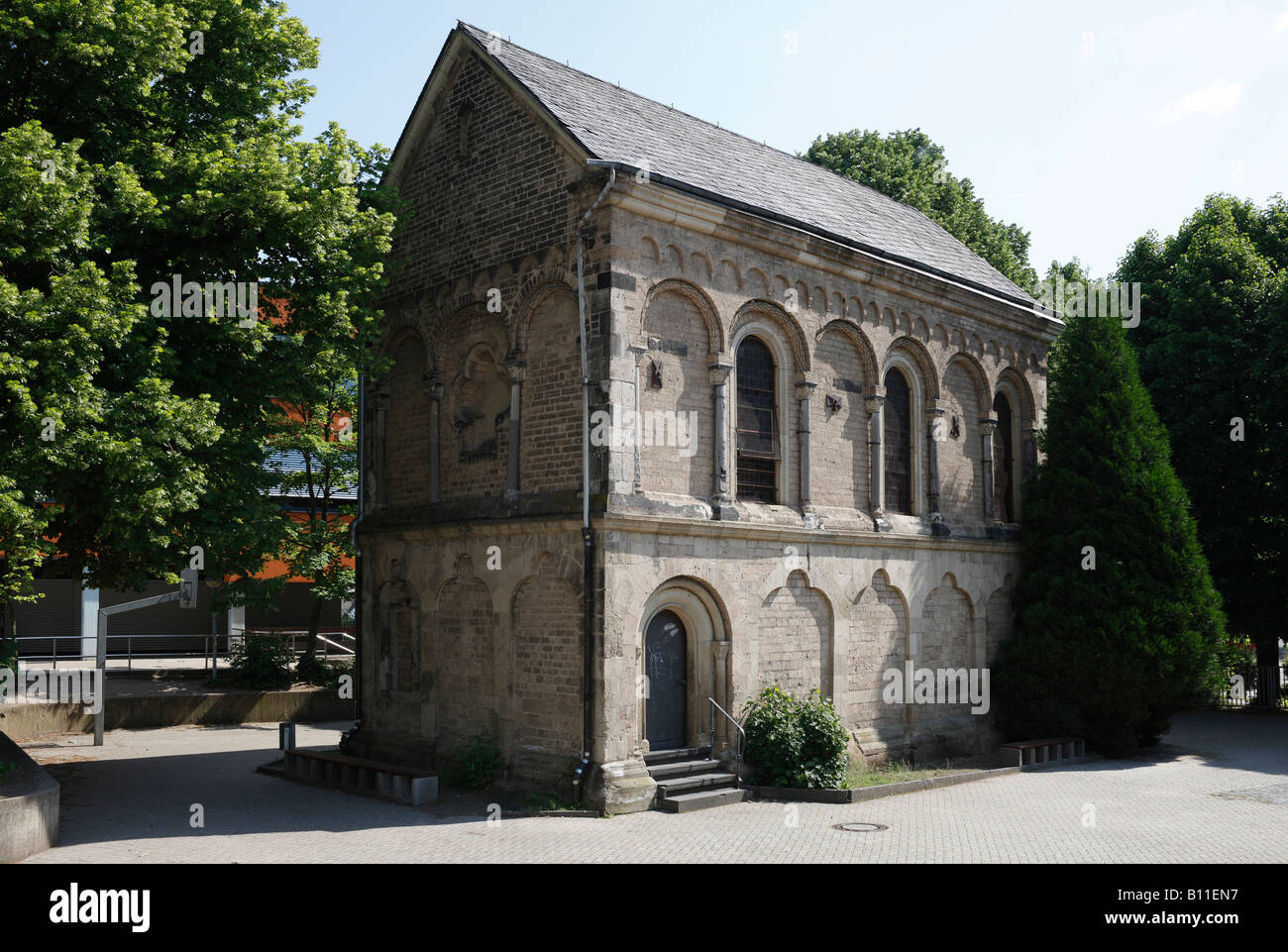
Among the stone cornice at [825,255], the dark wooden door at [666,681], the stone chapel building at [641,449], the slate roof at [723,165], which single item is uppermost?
the slate roof at [723,165]

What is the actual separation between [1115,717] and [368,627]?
1377cm

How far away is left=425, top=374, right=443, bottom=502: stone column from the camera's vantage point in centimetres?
1758

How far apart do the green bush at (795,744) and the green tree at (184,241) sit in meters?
7.33

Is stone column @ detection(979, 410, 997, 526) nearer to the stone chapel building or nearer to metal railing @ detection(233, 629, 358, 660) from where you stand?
the stone chapel building

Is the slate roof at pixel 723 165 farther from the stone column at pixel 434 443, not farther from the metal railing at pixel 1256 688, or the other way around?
the metal railing at pixel 1256 688

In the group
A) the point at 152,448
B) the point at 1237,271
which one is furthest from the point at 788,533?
the point at 1237,271

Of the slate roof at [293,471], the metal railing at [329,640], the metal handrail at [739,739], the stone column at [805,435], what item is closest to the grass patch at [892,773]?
the metal handrail at [739,739]

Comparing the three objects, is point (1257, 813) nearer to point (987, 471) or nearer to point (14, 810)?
point (987, 471)

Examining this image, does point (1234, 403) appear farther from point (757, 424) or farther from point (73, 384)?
point (73, 384)

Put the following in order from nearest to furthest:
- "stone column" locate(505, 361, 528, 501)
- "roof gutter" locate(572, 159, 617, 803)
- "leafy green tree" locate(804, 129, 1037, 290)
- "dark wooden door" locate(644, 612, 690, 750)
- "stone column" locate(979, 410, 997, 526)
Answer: "roof gutter" locate(572, 159, 617, 803) < "dark wooden door" locate(644, 612, 690, 750) < "stone column" locate(505, 361, 528, 501) < "stone column" locate(979, 410, 997, 526) < "leafy green tree" locate(804, 129, 1037, 290)

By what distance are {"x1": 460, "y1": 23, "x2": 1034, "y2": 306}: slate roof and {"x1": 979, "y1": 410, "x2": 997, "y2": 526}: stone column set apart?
268 cm

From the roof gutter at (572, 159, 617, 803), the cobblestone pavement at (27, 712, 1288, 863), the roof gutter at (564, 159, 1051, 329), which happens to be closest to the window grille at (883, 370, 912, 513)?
the roof gutter at (564, 159, 1051, 329)

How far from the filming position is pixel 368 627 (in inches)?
736

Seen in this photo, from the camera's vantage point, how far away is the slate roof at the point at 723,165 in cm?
1609
